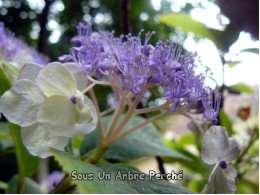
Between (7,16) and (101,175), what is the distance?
1.28 metres

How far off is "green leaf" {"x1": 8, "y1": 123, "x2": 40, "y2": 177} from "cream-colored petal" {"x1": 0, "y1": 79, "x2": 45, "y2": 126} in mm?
89

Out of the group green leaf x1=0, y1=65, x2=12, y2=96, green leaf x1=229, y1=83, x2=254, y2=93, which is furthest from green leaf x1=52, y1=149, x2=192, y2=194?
green leaf x1=229, y1=83, x2=254, y2=93

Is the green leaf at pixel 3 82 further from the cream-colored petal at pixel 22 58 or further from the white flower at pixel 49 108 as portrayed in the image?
the cream-colored petal at pixel 22 58

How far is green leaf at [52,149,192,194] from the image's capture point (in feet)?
1.06

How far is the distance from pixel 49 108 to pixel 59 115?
16 mm

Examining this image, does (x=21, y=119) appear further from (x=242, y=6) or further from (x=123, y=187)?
Answer: (x=242, y=6)

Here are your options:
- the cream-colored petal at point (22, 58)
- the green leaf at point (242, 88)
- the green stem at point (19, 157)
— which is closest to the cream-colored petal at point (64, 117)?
the green stem at point (19, 157)

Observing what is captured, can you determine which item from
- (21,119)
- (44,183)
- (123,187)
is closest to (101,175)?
(123,187)

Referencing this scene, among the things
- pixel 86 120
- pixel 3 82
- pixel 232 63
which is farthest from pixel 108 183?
pixel 232 63

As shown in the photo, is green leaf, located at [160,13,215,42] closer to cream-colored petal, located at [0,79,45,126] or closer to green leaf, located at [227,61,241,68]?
green leaf, located at [227,61,241,68]

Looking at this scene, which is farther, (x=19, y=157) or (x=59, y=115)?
(x=19, y=157)

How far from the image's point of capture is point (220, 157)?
433 mm

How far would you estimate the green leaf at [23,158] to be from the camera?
1.68 feet

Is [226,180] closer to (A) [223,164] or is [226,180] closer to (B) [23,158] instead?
(A) [223,164]
